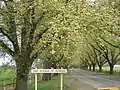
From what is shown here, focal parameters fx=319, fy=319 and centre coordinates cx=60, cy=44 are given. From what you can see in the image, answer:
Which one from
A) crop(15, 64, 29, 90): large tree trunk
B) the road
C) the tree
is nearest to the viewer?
the tree

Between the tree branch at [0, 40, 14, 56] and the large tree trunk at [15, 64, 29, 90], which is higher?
the tree branch at [0, 40, 14, 56]

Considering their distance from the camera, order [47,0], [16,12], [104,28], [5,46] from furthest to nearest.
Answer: [5,46] → [104,28] → [16,12] → [47,0]

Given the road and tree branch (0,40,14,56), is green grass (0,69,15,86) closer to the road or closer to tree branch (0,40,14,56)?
tree branch (0,40,14,56)

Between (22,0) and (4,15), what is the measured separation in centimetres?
134

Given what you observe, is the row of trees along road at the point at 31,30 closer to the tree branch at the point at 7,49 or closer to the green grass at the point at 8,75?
the tree branch at the point at 7,49

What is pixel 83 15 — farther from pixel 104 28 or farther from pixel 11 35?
pixel 11 35

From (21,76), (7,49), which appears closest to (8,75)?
(21,76)

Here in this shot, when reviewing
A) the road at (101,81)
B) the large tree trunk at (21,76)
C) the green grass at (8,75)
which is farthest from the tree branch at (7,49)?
the road at (101,81)

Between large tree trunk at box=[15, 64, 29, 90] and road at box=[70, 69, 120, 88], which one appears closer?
large tree trunk at box=[15, 64, 29, 90]

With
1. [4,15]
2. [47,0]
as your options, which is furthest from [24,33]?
[47,0]

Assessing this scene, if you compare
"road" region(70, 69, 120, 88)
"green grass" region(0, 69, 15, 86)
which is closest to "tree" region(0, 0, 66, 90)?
"green grass" region(0, 69, 15, 86)

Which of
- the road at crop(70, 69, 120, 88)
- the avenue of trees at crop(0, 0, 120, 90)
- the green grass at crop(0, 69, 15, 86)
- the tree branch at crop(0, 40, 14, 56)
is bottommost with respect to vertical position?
the road at crop(70, 69, 120, 88)

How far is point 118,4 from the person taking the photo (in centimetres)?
2184

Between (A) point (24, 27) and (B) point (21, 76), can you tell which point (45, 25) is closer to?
(A) point (24, 27)
